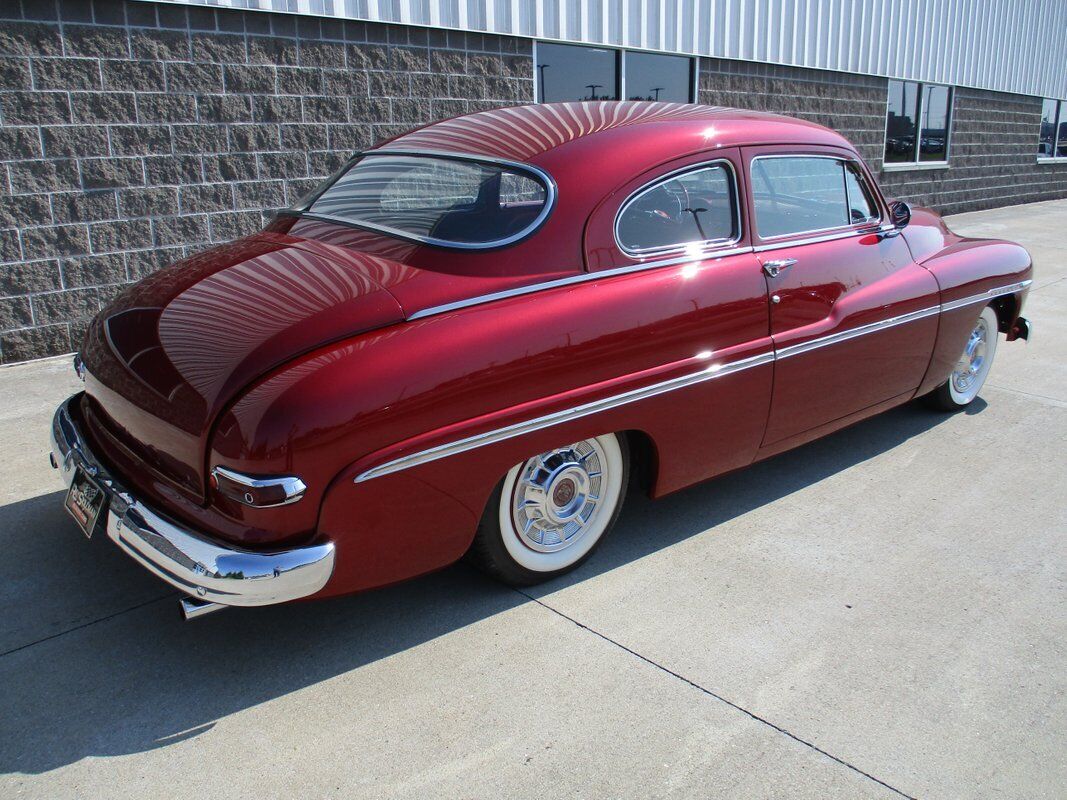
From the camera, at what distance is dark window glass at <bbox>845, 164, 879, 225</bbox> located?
4.38m

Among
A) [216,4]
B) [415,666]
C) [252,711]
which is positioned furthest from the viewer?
[216,4]

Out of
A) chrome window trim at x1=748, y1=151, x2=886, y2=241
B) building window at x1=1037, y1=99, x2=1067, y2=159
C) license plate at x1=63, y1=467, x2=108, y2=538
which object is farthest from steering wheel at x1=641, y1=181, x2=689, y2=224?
building window at x1=1037, y1=99, x2=1067, y2=159

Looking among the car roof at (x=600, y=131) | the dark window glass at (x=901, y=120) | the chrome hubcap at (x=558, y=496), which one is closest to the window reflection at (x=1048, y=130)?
the dark window glass at (x=901, y=120)

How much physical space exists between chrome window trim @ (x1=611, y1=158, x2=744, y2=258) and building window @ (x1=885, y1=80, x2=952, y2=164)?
1141 centimetres

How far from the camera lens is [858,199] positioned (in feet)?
14.5

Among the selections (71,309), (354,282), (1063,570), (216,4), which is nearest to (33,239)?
(71,309)

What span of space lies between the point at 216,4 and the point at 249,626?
16.0 ft

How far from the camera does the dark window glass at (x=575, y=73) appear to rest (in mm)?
8680

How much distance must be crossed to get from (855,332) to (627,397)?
1.42 metres

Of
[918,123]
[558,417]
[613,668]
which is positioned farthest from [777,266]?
[918,123]

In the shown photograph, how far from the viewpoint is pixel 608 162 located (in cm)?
339

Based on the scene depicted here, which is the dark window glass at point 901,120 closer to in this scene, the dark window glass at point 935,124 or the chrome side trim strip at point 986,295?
the dark window glass at point 935,124

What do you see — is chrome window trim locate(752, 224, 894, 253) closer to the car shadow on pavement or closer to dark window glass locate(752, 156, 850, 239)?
dark window glass locate(752, 156, 850, 239)

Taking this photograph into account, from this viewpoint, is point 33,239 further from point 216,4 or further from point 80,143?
point 216,4
